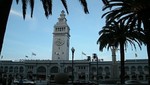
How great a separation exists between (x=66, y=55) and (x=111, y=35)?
113 m

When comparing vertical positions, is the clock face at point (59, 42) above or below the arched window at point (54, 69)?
above

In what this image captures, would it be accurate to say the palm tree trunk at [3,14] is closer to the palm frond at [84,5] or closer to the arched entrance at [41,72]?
the palm frond at [84,5]

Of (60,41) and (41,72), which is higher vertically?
(60,41)

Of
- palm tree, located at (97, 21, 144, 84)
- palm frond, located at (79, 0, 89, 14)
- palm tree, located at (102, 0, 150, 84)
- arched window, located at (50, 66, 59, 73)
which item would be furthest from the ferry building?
palm frond, located at (79, 0, 89, 14)

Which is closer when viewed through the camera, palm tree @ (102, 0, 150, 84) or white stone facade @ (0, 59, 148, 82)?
palm tree @ (102, 0, 150, 84)

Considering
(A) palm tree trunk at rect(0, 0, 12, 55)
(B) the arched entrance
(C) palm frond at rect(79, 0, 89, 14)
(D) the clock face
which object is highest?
(D) the clock face

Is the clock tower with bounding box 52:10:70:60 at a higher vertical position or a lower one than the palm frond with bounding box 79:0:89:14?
higher

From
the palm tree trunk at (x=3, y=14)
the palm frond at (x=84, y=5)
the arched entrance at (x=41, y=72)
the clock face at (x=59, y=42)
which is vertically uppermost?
the clock face at (x=59, y=42)

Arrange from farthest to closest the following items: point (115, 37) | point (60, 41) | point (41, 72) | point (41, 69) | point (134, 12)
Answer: point (60, 41), point (41, 69), point (41, 72), point (115, 37), point (134, 12)

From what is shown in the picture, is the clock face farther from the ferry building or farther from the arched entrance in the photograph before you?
the arched entrance

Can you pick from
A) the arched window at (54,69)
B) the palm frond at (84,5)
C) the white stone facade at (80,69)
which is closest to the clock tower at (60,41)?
the arched window at (54,69)

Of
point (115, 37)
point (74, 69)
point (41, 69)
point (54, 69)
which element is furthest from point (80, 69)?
point (115, 37)

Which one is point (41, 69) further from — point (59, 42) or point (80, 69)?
point (59, 42)

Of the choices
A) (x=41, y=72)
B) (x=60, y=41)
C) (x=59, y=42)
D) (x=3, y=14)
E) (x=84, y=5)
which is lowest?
(x=41, y=72)
